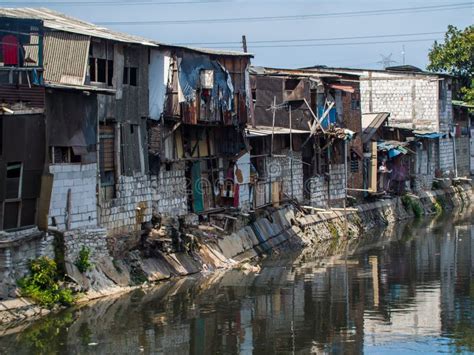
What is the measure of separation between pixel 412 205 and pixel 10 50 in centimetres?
3033

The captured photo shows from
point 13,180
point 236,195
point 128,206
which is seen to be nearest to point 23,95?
point 13,180

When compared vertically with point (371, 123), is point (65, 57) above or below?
below

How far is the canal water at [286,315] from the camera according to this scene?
2064 centimetres

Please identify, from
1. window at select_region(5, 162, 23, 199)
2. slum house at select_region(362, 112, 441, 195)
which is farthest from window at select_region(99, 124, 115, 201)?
slum house at select_region(362, 112, 441, 195)

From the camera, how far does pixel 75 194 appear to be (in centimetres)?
2481

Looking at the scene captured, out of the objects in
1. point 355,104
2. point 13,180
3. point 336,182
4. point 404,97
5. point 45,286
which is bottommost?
point 45,286

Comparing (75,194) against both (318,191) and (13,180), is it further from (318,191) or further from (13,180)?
(318,191)

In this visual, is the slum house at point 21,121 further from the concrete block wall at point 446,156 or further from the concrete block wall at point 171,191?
the concrete block wall at point 446,156

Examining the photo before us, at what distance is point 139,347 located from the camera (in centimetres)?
2041

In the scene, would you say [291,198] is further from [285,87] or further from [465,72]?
[465,72]

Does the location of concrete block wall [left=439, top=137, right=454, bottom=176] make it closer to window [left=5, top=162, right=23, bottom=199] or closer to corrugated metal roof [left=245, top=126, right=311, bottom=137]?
corrugated metal roof [left=245, top=126, right=311, bottom=137]

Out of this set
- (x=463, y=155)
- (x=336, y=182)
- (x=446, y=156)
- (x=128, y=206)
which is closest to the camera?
(x=128, y=206)

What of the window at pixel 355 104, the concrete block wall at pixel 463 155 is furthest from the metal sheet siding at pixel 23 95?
the concrete block wall at pixel 463 155

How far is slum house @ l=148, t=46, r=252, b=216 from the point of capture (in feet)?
96.2
